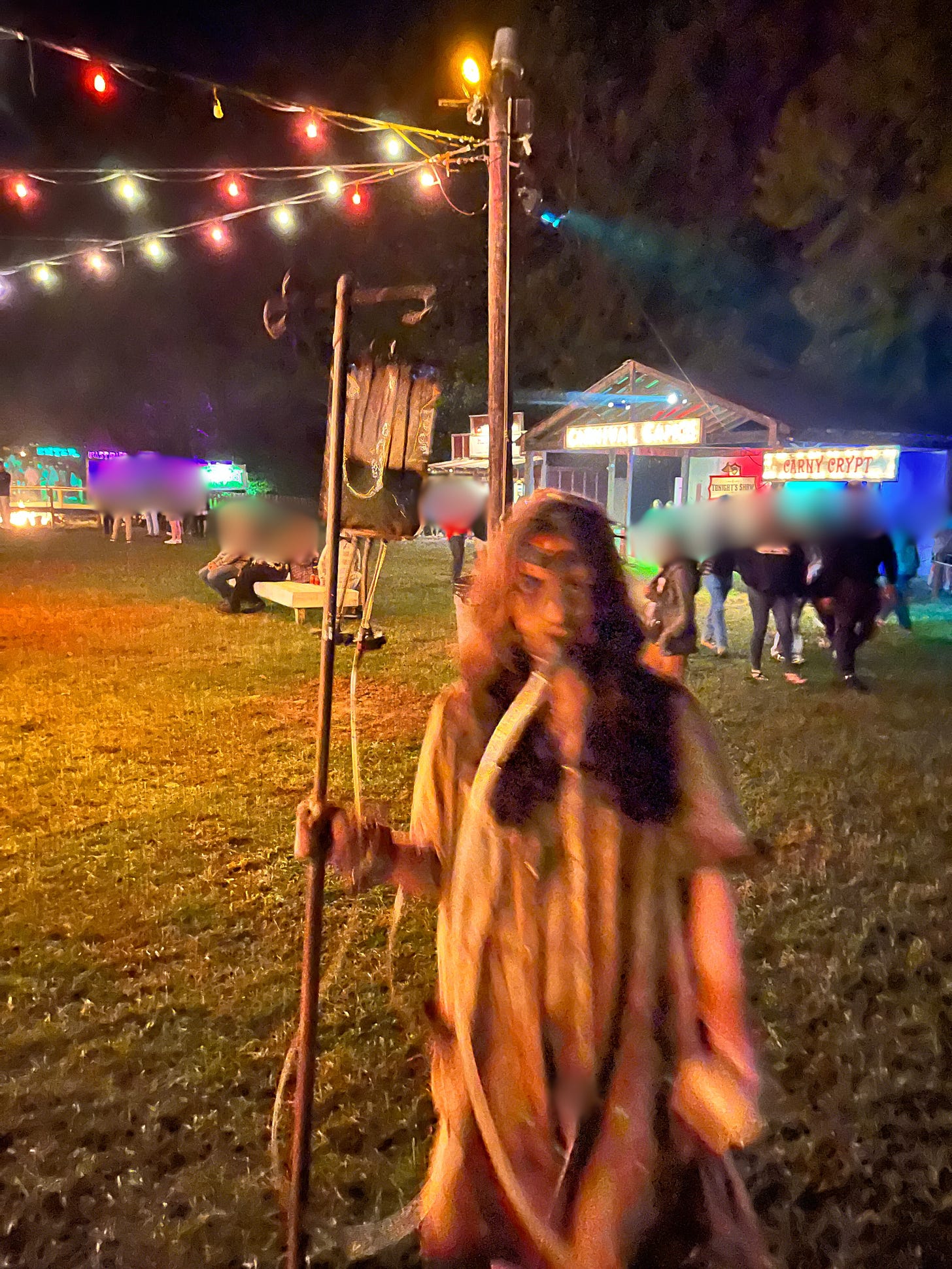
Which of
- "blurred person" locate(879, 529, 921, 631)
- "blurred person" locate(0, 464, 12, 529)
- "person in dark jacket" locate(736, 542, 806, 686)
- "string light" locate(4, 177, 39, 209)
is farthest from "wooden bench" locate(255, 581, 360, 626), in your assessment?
"blurred person" locate(0, 464, 12, 529)

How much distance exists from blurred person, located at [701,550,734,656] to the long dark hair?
7.27m

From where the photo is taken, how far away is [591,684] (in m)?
1.63

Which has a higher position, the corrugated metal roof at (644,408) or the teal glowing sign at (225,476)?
the corrugated metal roof at (644,408)

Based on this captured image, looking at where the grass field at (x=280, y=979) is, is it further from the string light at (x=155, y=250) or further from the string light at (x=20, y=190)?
the string light at (x=155, y=250)

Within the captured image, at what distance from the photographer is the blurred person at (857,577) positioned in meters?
8.33

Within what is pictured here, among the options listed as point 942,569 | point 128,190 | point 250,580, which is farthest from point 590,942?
point 942,569

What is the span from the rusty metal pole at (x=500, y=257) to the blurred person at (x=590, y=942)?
4.67m

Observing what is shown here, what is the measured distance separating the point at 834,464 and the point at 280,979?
15.4m

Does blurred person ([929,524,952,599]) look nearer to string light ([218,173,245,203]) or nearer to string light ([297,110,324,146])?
string light ([297,110,324,146])

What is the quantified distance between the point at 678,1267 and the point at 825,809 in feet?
14.4

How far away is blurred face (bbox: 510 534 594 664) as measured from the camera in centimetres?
163

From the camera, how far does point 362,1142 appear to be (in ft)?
9.37

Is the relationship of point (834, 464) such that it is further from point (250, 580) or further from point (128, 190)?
point (128, 190)

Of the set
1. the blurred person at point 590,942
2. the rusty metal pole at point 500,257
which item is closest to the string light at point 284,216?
the rusty metal pole at point 500,257
